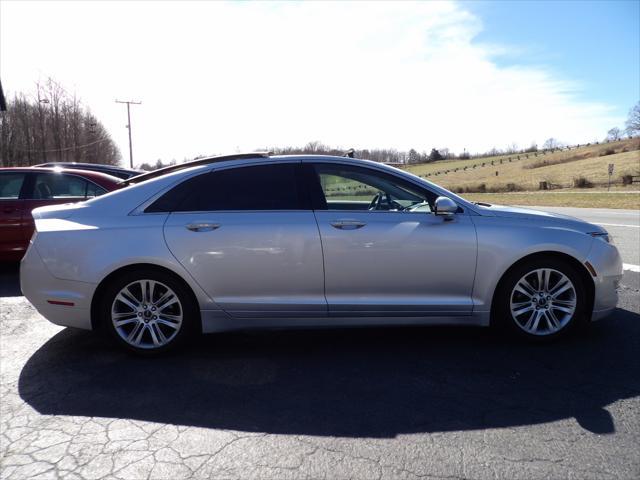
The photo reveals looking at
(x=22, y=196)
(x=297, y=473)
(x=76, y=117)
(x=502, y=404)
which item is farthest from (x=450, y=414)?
(x=76, y=117)

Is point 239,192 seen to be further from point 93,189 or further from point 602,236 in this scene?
point 93,189

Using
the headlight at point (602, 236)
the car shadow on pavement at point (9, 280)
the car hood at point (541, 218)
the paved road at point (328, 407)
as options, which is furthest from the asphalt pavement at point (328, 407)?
the car shadow on pavement at point (9, 280)

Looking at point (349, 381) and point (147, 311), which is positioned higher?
point (147, 311)

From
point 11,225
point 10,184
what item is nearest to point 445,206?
point 11,225

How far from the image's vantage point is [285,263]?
12.6 ft

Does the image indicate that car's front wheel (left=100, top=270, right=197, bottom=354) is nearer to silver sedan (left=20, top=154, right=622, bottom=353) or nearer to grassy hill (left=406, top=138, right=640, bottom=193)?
silver sedan (left=20, top=154, right=622, bottom=353)

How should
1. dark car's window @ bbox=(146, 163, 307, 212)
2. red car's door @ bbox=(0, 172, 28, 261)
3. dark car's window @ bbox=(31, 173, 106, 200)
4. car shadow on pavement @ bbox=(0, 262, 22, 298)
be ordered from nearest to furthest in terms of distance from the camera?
1. dark car's window @ bbox=(146, 163, 307, 212)
2. car shadow on pavement @ bbox=(0, 262, 22, 298)
3. red car's door @ bbox=(0, 172, 28, 261)
4. dark car's window @ bbox=(31, 173, 106, 200)

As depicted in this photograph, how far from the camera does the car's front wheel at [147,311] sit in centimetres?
389

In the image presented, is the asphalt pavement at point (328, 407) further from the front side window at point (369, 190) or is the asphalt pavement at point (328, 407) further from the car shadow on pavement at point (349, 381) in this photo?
the front side window at point (369, 190)

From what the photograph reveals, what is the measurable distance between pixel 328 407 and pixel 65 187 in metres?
5.98

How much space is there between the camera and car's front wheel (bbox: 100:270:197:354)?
3887 millimetres

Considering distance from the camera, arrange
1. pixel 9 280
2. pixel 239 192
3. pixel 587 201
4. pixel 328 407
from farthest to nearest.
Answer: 1. pixel 587 201
2. pixel 9 280
3. pixel 239 192
4. pixel 328 407

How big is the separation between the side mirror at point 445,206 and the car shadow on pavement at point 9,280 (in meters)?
5.23

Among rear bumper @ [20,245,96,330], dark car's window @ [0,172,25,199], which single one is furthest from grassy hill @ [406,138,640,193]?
rear bumper @ [20,245,96,330]
